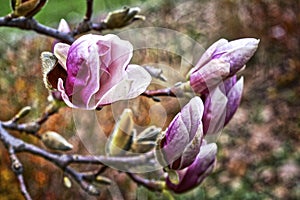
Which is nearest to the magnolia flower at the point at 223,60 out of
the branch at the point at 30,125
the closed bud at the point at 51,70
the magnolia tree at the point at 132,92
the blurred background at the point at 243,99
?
the magnolia tree at the point at 132,92

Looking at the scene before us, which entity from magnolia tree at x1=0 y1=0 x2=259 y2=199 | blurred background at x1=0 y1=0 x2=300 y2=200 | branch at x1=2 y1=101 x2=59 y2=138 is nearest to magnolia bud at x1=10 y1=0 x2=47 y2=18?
magnolia tree at x1=0 y1=0 x2=259 y2=199

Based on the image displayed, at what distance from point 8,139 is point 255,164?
1.29m

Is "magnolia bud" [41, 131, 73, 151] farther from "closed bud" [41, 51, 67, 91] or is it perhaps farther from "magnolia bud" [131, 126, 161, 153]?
"closed bud" [41, 51, 67, 91]

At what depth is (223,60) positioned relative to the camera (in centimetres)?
48

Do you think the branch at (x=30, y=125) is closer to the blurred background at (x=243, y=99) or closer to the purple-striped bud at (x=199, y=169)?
the purple-striped bud at (x=199, y=169)

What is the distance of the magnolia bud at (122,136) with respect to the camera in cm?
66

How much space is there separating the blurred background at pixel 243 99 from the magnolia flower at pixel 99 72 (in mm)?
830

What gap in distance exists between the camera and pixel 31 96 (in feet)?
5.08

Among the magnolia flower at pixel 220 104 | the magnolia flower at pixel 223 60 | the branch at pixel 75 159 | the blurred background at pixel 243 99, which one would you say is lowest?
the blurred background at pixel 243 99

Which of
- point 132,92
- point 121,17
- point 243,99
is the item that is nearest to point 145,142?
point 121,17

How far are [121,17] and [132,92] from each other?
0.23 m

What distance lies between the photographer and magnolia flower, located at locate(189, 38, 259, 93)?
1.56 feet

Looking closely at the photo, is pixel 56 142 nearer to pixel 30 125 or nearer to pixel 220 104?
pixel 30 125

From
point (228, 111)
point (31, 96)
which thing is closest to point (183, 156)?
point (228, 111)
